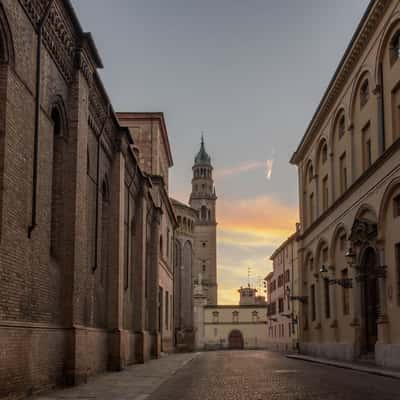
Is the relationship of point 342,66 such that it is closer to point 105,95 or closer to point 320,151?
point 320,151

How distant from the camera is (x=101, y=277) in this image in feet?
72.6

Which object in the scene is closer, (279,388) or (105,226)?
(279,388)

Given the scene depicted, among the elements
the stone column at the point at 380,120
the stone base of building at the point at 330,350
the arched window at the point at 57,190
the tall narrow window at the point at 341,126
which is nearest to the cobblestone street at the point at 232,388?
the arched window at the point at 57,190

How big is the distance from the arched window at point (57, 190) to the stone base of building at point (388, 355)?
11798mm

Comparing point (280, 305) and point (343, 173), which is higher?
point (343, 173)

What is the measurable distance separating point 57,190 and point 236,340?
276 feet

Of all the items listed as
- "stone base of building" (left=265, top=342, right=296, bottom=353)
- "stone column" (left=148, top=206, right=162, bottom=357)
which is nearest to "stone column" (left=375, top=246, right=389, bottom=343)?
"stone column" (left=148, top=206, right=162, bottom=357)

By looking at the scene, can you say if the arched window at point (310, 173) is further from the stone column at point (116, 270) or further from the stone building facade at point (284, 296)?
the stone column at point (116, 270)

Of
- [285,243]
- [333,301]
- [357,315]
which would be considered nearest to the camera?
[357,315]

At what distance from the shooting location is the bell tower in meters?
115

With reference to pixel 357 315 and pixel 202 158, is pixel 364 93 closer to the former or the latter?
pixel 357 315

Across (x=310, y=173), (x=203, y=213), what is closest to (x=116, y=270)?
(x=310, y=173)

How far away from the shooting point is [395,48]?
2377 centimetres

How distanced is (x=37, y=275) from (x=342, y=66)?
65.2 feet
